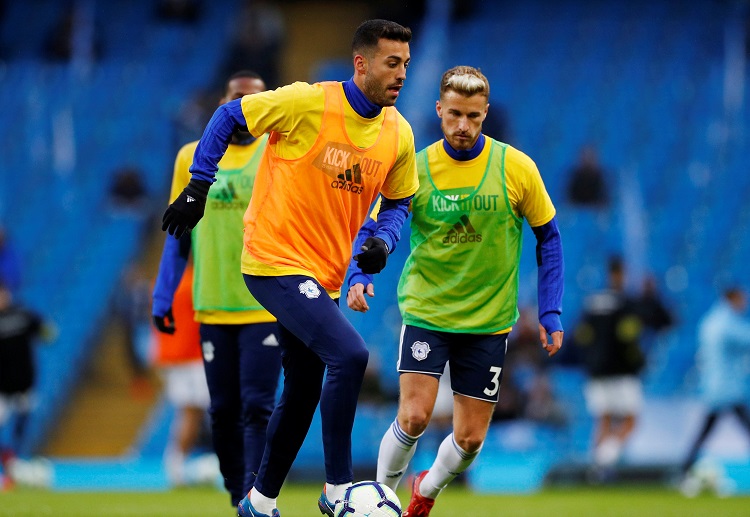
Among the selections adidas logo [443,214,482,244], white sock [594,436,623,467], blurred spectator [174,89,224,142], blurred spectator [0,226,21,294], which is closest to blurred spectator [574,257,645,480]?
white sock [594,436,623,467]

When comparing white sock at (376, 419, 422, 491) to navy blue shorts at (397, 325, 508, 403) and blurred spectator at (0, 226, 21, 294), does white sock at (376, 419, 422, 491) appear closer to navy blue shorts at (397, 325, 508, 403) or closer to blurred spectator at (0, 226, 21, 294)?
navy blue shorts at (397, 325, 508, 403)

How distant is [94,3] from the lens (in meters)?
26.2

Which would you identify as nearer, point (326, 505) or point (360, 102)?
point (326, 505)

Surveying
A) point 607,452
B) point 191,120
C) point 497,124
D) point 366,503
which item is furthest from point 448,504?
point 191,120

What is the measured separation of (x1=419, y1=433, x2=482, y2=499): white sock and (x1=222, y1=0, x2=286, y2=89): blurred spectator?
1327 cm

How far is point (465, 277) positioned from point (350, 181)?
4.51 feet

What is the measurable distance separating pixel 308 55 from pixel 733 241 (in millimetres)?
10486

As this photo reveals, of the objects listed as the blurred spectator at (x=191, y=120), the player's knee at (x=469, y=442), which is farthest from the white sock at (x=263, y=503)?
the blurred spectator at (x=191, y=120)

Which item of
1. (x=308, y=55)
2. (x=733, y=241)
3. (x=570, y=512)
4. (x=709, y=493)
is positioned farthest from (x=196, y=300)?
(x=308, y=55)

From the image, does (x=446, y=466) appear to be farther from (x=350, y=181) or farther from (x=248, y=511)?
(x=350, y=181)

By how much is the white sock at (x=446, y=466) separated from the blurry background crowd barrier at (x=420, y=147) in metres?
A: 7.18

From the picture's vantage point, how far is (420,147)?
19.8 m

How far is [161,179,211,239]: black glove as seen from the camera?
6488 mm

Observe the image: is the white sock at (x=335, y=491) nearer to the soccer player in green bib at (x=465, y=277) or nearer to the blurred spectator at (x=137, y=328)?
the soccer player in green bib at (x=465, y=277)
